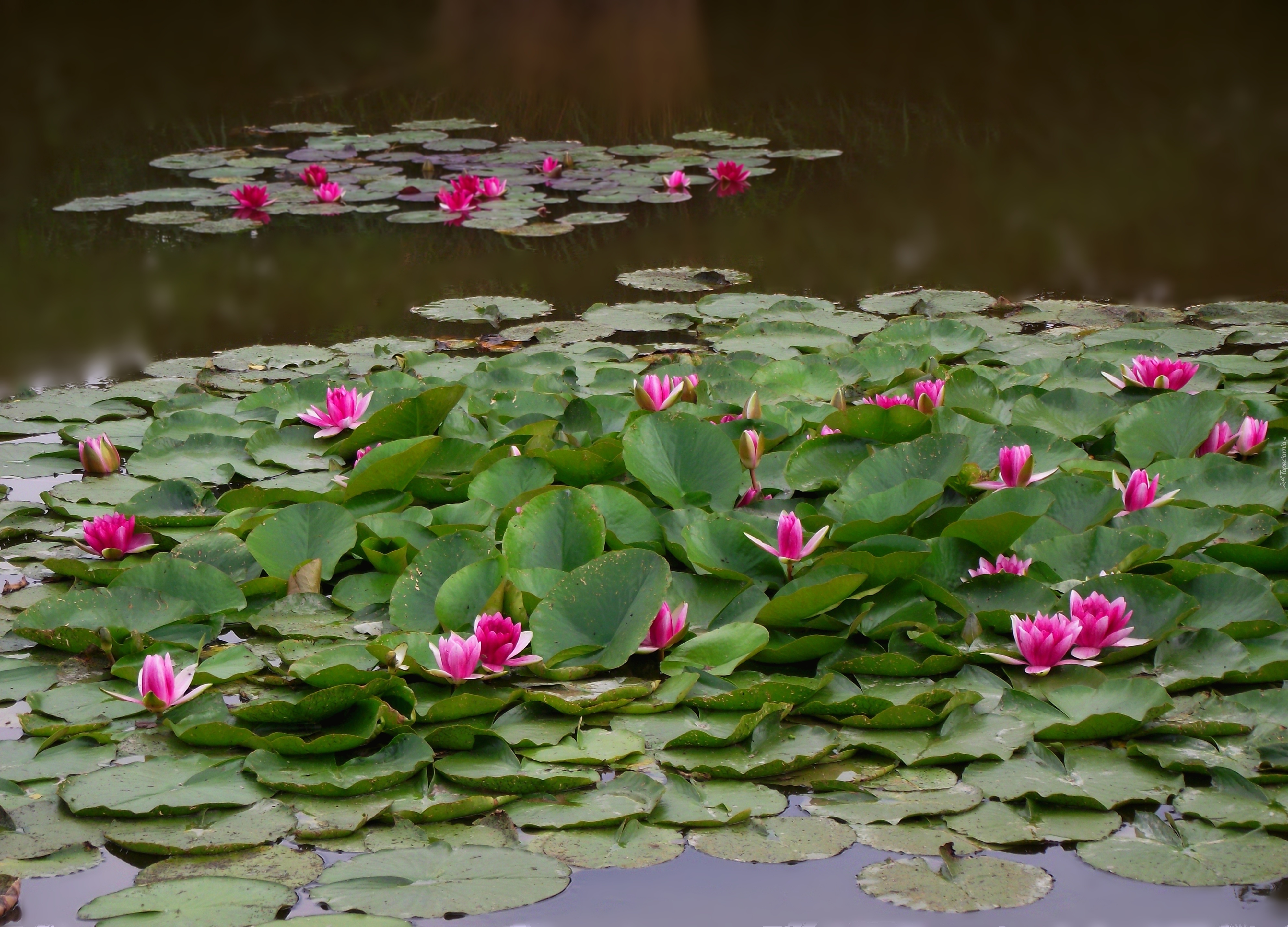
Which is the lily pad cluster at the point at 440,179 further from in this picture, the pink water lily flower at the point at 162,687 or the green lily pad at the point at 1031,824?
the green lily pad at the point at 1031,824

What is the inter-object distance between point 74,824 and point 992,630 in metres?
1.51

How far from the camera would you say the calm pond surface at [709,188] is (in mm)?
1763

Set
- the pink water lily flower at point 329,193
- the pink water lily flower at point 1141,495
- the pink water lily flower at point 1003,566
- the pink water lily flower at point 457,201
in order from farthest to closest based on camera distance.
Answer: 1. the pink water lily flower at point 329,193
2. the pink water lily flower at point 457,201
3. the pink water lily flower at point 1141,495
4. the pink water lily flower at point 1003,566

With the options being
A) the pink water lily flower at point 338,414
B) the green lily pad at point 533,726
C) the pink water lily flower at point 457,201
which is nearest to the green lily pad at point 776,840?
the green lily pad at point 533,726

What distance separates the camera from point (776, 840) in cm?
178

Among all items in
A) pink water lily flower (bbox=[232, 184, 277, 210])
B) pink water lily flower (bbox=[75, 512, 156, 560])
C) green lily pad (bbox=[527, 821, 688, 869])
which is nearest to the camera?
green lily pad (bbox=[527, 821, 688, 869])

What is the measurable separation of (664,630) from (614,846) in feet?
1.57

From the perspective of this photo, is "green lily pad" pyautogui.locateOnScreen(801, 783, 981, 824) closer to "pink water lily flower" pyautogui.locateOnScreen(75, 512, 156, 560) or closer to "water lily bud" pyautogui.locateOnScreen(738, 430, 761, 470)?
"water lily bud" pyautogui.locateOnScreen(738, 430, 761, 470)

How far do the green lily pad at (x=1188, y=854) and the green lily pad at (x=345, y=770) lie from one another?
974mm

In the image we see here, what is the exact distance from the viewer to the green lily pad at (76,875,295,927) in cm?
161

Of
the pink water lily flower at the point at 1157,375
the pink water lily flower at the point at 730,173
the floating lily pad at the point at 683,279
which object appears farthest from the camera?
the pink water lily flower at the point at 730,173

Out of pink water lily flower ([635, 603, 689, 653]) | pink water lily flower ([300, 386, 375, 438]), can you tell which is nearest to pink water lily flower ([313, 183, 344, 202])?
pink water lily flower ([300, 386, 375, 438])

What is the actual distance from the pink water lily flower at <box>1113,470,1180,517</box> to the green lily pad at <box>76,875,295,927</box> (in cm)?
Result: 170

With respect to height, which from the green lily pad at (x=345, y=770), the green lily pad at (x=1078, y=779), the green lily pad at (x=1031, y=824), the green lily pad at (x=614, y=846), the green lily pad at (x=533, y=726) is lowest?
the green lily pad at (x=1031, y=824)
